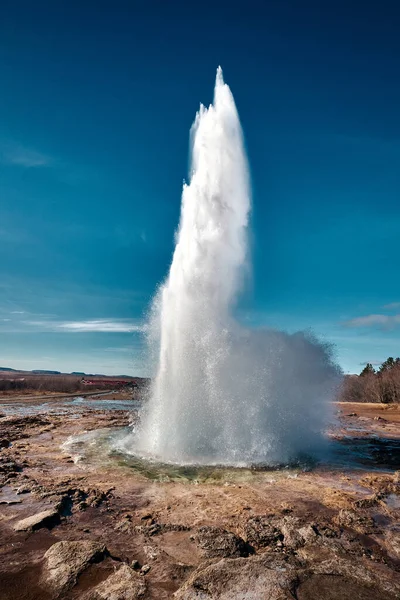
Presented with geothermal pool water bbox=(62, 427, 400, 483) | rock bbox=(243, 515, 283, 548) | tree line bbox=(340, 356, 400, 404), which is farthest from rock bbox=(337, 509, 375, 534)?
tree line bbox=(340, 356, 400, 404)

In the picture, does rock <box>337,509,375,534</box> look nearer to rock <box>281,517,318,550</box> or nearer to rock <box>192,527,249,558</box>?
rock <box>281,517,318,550</box>

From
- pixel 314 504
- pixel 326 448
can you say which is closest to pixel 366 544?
pixel 314 504

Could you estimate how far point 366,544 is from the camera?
7734 mm

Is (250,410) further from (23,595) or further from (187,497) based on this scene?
(23,595)

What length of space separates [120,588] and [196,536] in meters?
2.39

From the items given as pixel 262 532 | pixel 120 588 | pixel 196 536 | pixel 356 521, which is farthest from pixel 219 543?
pixel 356 521

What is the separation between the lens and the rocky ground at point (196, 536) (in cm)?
594

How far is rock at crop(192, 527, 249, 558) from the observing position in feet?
23.4

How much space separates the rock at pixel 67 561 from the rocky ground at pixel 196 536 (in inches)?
0.8

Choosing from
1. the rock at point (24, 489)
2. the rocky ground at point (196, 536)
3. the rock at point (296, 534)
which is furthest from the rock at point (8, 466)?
the rock at point (296, 534)

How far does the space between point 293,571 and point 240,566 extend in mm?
1002

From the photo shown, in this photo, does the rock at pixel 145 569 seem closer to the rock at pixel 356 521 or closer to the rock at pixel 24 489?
the rock at pixel 356 521

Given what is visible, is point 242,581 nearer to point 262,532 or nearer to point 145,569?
point 145,569

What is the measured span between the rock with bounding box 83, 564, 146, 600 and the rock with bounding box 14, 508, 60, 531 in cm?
300
